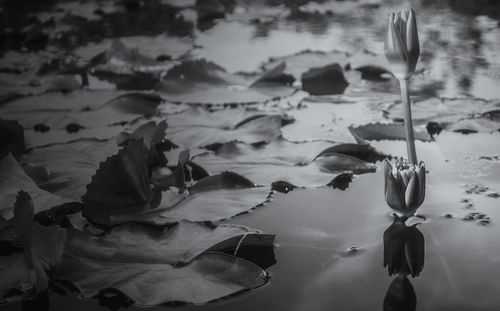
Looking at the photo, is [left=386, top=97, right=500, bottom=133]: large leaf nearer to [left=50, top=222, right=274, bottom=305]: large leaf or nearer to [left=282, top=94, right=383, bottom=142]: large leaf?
[left=282, top=94, right=383, bottom=142]: large leaf

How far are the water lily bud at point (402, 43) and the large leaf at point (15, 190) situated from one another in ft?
1.39

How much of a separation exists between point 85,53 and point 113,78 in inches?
12.0

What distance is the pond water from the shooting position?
0.66m

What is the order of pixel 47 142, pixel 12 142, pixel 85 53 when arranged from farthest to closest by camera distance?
pixel 85 53
pixel 47 142
pixel 12 142

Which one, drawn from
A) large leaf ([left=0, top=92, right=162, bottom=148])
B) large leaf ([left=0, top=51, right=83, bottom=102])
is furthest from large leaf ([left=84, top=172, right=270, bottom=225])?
large leaf ([left=0, top=51, right=83, bottom=102])

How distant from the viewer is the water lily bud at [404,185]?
725mm

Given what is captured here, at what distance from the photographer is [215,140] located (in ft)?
3.58

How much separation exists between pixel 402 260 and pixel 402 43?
0.23 m

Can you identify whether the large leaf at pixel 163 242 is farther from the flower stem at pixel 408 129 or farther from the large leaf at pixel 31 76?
the large leaf at pixel 31 76

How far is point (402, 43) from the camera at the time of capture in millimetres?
731

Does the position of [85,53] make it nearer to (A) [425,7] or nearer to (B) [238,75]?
(B) [238,75]

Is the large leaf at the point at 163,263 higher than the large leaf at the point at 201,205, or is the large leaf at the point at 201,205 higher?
the large leaf at the point at 163,263

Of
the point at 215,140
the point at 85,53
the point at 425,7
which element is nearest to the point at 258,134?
the point at 215,140

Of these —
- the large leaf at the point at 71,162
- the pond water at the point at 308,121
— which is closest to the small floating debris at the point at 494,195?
the pond water at the point at 308,121
